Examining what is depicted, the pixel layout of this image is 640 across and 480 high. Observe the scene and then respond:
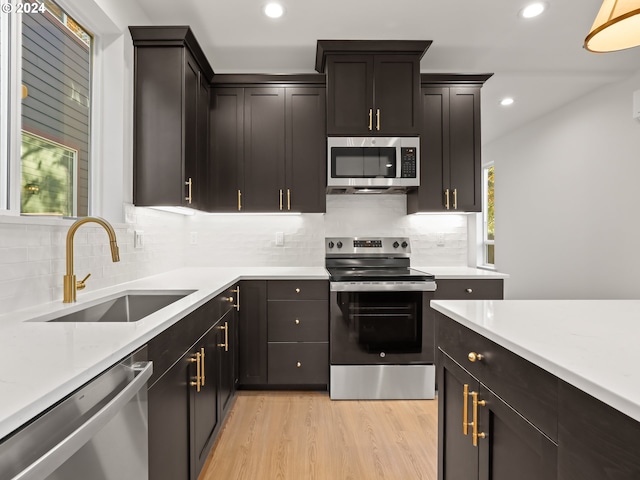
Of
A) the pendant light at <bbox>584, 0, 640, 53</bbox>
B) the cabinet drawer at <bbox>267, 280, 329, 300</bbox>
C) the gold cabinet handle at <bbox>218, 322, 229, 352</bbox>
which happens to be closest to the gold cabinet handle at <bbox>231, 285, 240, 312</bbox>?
the cabinet drawer at <bbox>267, 280, 329, 300</bbox>

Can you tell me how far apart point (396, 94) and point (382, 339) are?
6.22 ft

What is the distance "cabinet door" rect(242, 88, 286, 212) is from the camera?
3.03 meters

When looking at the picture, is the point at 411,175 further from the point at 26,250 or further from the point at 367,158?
the point at 26,250

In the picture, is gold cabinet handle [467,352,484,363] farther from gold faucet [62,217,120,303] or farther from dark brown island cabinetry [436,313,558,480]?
gold faucet [62,217,120,303]

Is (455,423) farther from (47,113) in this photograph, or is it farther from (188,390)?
(47,113)

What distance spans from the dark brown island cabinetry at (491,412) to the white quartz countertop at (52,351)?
3.18ft

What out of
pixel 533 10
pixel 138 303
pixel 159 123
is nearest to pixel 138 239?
pixel 138 303

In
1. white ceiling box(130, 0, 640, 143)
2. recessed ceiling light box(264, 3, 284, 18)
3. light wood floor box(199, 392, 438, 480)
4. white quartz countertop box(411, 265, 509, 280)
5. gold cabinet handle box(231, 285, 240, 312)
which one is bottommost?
light wood floor box(199, 392, 438, 480)

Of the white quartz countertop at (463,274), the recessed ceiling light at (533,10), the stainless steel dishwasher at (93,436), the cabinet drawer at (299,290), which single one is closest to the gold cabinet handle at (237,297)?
the cabinet drawer at (299,290)

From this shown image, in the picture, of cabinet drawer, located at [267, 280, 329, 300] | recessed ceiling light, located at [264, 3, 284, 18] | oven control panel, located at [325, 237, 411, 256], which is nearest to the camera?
recessed ceiling light, located at [264, 3, 284, 18]

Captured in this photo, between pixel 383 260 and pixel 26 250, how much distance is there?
2556 mm

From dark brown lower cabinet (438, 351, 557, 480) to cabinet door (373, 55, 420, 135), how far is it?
199cm

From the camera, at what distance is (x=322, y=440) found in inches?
85.9

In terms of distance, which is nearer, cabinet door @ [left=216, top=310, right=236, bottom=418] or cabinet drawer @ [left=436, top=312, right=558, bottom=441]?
cabinet drawer @ [left=436, top=312, right=558, bottom=441]
